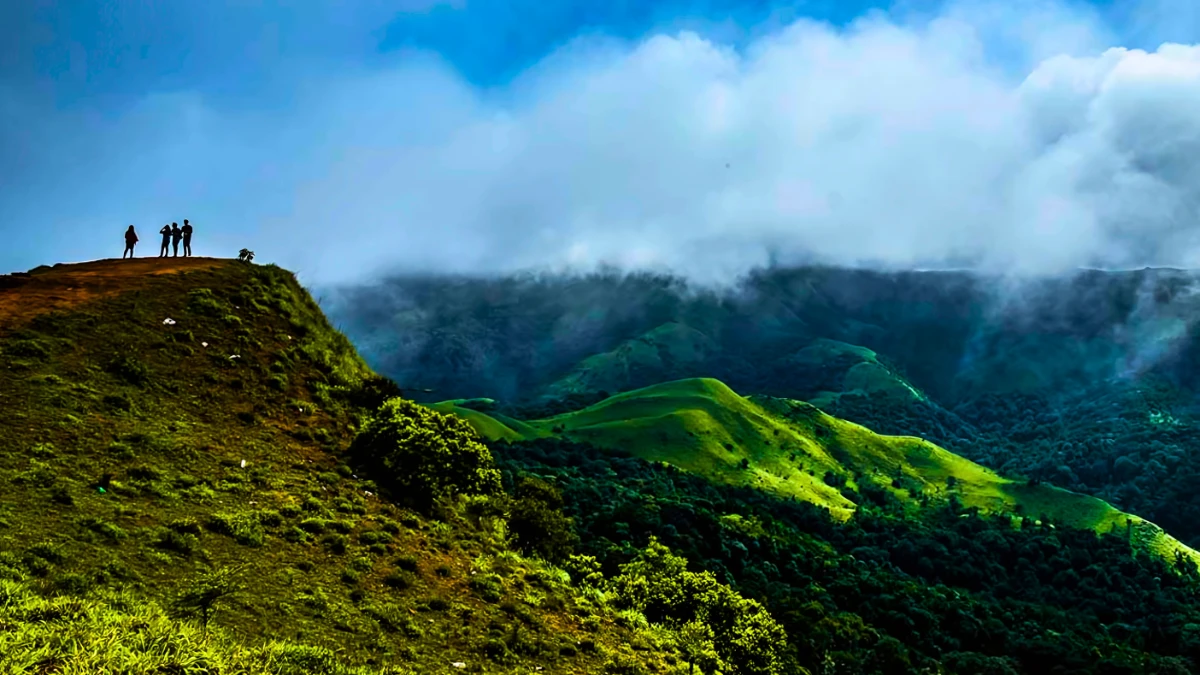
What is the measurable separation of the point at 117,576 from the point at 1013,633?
185 metres

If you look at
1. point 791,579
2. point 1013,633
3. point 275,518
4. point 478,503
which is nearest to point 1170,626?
point 1013,633

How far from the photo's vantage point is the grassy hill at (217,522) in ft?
64.5

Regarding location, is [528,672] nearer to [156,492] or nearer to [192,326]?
[156,492]

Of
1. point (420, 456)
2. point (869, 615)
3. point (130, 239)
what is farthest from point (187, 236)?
point (869, 615)

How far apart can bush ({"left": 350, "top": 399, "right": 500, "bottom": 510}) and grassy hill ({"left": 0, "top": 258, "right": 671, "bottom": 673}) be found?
147 cm

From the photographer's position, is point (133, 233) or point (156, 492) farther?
point (133, 233)

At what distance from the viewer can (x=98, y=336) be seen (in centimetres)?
4044

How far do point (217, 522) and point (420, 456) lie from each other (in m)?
11.6

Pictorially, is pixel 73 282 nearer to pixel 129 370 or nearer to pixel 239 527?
pixel 129 370

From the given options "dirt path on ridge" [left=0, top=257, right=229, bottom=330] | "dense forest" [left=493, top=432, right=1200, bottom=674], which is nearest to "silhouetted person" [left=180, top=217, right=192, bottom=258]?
"dirt path on ridge" [left=0, top=257, right=229, bottom=330]

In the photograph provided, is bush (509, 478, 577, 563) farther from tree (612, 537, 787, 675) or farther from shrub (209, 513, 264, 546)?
shrub (209, 513, 264, 546)

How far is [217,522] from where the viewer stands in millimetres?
28266

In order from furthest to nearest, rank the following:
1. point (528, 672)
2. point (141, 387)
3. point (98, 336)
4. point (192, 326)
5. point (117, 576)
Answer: point (192, 326), point (98, 336), point (141, 387), point (528, 672), point (117, 576)

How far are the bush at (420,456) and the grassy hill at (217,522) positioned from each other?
4.82 ft
